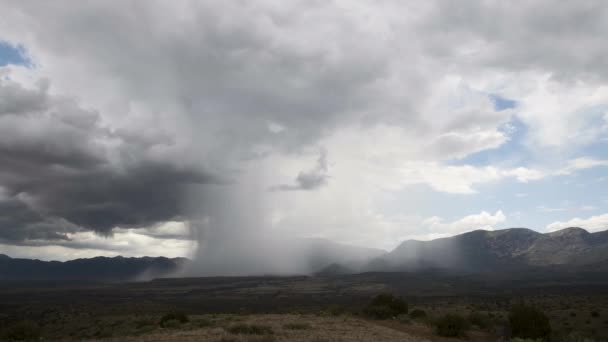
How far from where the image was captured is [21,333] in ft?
87.0

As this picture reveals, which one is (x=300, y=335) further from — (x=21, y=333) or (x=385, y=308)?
(x=385, y=308)

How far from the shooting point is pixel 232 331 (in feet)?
87.6

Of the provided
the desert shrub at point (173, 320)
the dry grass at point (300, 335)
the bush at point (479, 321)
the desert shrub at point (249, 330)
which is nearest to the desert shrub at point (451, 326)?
the dry grass at point (300, 335)

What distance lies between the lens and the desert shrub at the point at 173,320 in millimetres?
33612

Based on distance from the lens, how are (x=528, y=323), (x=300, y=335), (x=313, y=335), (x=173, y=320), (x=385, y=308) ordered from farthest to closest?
(x=385, y=308), (x=173, y=320), (x=528, y=323), (x=300, y=335), (x=313, y=335)

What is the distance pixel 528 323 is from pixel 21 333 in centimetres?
3137

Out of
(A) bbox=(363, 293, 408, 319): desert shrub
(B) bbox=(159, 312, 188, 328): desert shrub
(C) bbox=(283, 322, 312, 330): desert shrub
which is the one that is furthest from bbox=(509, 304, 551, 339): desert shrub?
(B) bbox=(159, 312, 188, 328): desert shrub

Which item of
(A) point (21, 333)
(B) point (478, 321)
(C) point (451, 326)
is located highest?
(A) point (21, 333)

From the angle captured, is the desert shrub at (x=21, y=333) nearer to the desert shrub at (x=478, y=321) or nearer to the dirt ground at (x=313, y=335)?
the dirt ground at (x=313, y=335)

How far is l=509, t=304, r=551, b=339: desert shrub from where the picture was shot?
26734mm

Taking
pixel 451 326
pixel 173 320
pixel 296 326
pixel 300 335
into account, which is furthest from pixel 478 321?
pixel 173 320

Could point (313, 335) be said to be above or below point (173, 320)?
below

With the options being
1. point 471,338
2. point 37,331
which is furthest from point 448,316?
point 37,331

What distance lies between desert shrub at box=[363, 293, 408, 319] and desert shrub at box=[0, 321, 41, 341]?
27.4m
